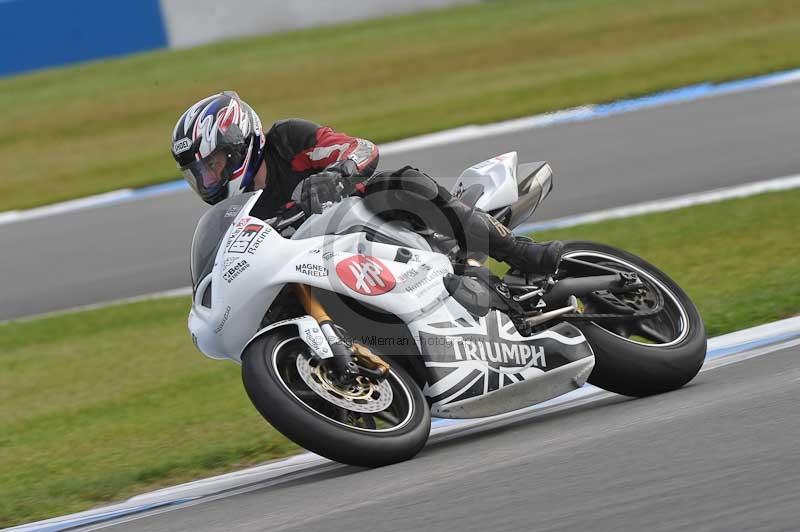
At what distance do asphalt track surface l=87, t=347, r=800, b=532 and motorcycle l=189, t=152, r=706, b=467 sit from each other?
15cm

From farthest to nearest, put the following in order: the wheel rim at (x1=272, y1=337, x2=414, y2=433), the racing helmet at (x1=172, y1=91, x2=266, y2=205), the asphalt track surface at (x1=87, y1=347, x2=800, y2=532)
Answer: the racing helmet at (x1=172, y1=91, x2=266, y2=205), the wheel rim at (x1=272, y1=337, x2=414, y2=433), the asphalt track surface at (x1=87, y1=347, x2=800, y2=532)

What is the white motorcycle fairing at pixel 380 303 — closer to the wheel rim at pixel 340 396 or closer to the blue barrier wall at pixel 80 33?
the wheel rim at pixel 340 396

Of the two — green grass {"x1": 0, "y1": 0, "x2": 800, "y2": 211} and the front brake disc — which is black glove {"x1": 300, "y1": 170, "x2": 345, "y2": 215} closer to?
the front brake disc

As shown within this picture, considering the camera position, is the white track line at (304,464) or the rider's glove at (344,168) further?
the rider's glove at (344,168)

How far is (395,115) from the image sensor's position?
12891mm

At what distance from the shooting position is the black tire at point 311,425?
376 cm

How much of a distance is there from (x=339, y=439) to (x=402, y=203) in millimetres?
1045

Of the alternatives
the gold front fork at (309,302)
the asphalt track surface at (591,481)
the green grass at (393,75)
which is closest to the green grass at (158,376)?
the asphalt track surface at (591,481)

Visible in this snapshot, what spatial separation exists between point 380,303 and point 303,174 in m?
0.85

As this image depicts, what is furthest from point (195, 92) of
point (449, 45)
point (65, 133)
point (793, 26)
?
point (793, 26)

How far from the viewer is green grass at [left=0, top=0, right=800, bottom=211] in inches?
488

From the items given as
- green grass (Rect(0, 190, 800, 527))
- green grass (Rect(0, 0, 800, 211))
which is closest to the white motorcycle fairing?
green grass (Rect(0, 190, 800, 527))

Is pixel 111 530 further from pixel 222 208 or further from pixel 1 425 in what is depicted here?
pixel 1 425

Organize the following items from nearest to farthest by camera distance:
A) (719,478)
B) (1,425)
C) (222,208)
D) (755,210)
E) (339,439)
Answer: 1. (719,478)
2. (339,439)
3. (222,208)
4. (1,425)
5. (755,210)
